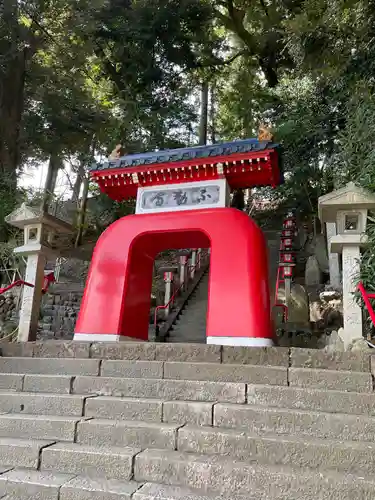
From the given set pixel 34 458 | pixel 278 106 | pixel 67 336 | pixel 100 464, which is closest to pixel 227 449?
pixel 100 464

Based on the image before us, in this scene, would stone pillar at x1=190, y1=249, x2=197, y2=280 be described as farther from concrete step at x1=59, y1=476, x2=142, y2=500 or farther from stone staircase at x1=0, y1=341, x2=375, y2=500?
concrete step at x1=59, y1=476, x2=142, y2=500

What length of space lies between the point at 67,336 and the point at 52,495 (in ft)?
28.5

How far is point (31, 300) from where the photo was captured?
657 centimetres

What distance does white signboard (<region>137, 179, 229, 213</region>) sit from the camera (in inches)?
267

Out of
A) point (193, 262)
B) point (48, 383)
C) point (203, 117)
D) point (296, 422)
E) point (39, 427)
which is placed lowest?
point (39, 427)

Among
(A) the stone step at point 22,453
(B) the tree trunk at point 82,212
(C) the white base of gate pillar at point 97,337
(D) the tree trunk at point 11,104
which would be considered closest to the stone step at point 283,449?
(A) the stone step at point 22,453

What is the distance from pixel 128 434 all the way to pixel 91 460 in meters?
0.38

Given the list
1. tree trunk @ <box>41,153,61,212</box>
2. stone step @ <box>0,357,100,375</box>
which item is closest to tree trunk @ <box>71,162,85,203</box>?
tree trunk @ <box>41,153,61,212</box>

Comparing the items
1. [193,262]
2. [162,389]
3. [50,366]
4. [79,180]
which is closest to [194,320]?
[193,262]

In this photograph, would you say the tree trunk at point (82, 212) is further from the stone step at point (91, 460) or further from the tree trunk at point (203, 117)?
the stone step at point (91, 460)

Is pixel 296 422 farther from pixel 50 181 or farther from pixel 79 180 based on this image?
pixel 50 181

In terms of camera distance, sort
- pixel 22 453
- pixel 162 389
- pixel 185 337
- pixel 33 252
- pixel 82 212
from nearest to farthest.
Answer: pixel 22 453
pixel 162 389
pixel 33 252
pixel 185 337
pixel 82 212

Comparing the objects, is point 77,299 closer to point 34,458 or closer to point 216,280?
point 216,280

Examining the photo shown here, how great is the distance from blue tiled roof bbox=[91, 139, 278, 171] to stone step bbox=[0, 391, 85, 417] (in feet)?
13.8
